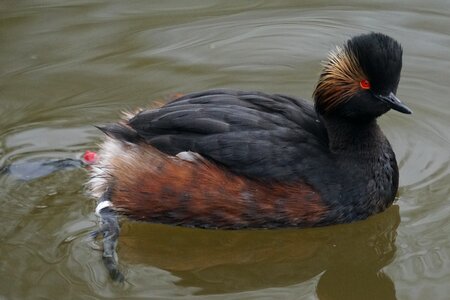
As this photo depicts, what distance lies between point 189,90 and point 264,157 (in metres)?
1.77

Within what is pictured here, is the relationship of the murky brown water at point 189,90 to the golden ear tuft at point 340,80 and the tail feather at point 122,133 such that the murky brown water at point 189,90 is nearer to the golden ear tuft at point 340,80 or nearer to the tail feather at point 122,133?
the tail feather at point 122,133

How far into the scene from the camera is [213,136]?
17.3 feet

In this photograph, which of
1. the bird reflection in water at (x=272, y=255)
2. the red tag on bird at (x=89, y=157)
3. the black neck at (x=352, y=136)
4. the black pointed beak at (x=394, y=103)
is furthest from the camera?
the red tag on bird at (x=89, y=157)

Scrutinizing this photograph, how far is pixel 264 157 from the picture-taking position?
525 centimetres

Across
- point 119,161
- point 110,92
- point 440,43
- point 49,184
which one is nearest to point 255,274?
point 119,161

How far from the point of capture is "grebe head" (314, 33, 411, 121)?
513 centimetres

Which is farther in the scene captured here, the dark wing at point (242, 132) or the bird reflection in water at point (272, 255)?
the dark wing at point (242, 132)

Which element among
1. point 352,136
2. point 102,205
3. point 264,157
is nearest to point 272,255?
point 264,157

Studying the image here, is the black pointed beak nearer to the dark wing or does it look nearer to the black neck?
the black neck

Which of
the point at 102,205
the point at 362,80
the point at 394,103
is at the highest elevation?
the point at 362,80

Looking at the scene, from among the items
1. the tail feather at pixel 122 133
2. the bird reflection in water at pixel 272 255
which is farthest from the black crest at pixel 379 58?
the tail feather at pixel 122 133

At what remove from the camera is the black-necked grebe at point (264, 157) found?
5250mm

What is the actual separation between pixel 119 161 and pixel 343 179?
1.26m

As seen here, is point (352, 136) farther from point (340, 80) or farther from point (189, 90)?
point (189, 90)
